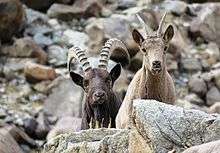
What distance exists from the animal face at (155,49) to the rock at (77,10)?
1954 centimetres

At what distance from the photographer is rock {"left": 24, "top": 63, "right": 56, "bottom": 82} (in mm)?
28625

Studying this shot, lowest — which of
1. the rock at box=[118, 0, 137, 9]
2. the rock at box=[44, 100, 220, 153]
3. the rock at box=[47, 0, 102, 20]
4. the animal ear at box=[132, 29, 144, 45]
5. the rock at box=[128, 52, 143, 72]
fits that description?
the rock at box=[44, 100, 220, 153]

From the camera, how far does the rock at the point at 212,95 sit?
92.6 ft

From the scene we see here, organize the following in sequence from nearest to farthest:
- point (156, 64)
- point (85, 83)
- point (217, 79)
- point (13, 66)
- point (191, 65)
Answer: point (156, 64) → point (85, 83) → point (217, 79) → point (13, 66) → point (191, 65)

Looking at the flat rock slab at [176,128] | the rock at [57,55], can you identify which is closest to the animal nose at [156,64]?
the flat rock slab at [176,128]

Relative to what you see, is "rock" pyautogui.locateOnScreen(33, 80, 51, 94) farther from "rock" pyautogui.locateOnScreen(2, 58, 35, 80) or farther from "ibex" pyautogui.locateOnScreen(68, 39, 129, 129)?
"ibex" pyautogui.locateOnScreen(68, 39, 129, 129)

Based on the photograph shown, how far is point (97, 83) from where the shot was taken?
1425 cm

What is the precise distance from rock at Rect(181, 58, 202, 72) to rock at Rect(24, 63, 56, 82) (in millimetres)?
5268

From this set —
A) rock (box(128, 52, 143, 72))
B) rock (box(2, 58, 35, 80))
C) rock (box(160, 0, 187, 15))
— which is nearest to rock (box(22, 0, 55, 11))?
rock (box(160, 0, 187, 15))

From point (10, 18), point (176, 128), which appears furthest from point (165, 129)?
point (10, 18)

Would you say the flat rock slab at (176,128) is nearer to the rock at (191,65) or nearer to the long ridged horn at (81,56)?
the long ridged horn at (81,56)

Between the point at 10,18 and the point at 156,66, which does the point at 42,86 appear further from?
the point at 156,66

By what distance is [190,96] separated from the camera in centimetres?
2853

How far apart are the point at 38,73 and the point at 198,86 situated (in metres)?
A: 5.38
